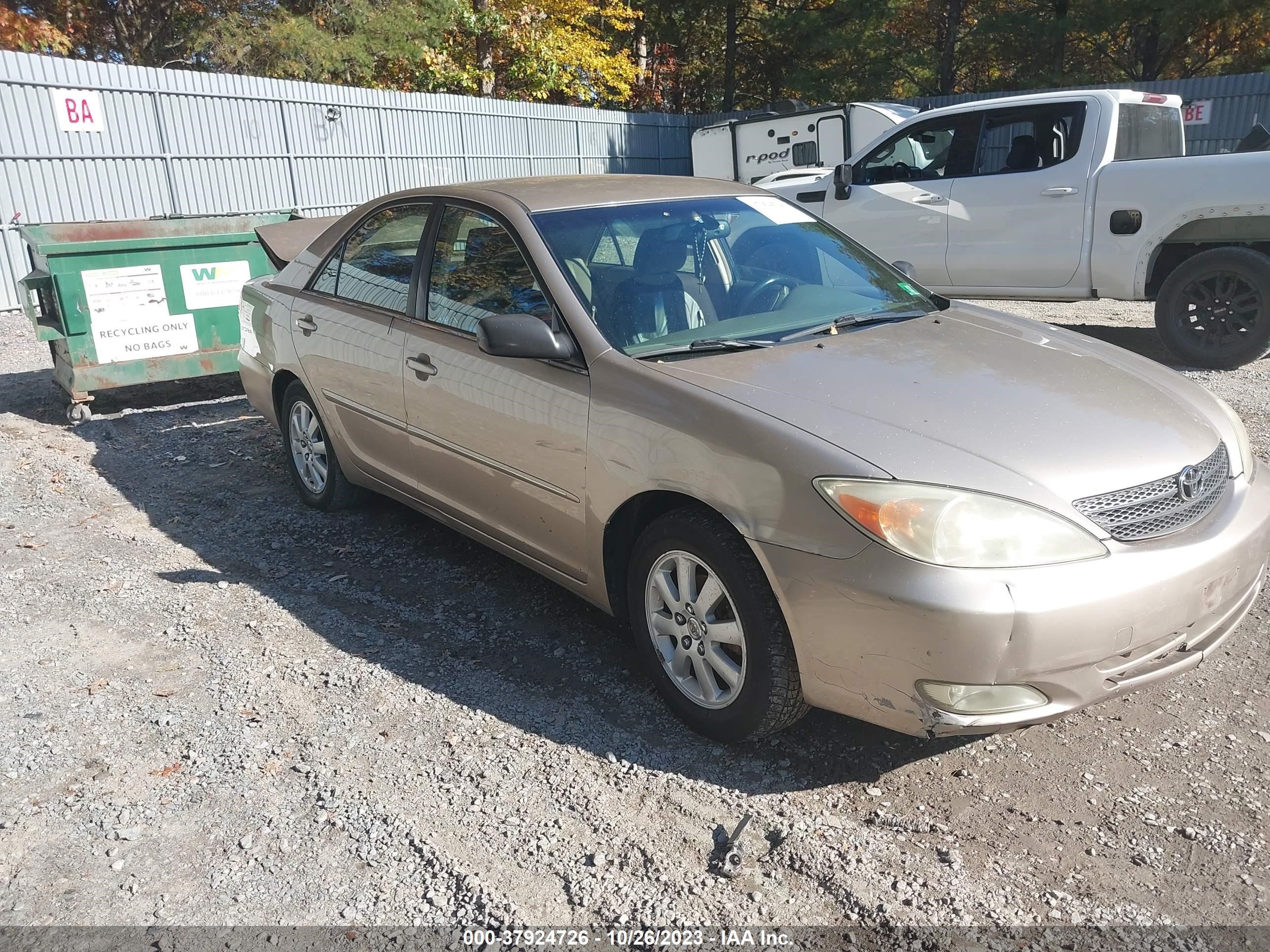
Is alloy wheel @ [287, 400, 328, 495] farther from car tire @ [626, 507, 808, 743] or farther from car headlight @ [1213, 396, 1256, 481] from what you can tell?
car headlight @ [1213, 396, 1256, 481]

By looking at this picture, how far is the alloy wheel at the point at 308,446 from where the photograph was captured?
5.36m

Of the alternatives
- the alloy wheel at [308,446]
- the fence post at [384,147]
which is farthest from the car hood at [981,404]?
the fence post at [384,147]

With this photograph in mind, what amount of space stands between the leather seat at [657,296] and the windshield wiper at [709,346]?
9cm

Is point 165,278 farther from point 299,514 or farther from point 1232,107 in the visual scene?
point 1232,107

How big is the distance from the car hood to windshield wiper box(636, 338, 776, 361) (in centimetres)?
5

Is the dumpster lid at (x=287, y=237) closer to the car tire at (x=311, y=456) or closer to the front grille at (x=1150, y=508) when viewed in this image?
the car tire at (x=311, y=456)

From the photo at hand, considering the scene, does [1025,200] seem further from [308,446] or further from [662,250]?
[308,446]

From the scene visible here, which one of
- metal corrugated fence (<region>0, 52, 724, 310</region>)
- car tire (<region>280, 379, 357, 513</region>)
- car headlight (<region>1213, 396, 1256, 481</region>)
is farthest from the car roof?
metal corrugated fence (<region>0, 52, 724, 310</region>)

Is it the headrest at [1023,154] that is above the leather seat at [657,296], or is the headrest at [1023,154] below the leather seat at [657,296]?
above

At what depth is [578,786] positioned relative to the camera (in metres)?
3.11

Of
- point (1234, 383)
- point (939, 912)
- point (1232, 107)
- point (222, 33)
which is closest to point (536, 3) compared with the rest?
point (222, 33)

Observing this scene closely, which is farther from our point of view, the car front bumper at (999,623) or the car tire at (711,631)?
the car tire at (711,631)

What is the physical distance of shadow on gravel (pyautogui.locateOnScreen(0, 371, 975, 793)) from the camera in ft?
10.7

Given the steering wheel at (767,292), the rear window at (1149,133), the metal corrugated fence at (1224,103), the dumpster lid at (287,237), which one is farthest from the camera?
the metal corrugated fence at (1224,103)
